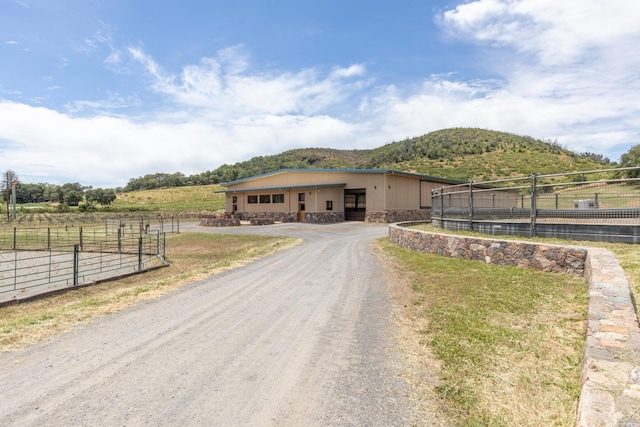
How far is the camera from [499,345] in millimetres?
4164

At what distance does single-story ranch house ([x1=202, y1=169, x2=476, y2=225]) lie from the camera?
3008 centimetres

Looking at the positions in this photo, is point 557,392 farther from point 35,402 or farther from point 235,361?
point 35,402

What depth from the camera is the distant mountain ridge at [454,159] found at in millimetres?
60156

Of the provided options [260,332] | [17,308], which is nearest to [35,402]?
[260,332]

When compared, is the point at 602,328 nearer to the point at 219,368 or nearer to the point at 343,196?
the point at 219,368

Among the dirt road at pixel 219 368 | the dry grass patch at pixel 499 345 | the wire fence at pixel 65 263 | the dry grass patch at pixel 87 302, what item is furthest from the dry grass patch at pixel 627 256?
the wire fence at pixel 65 263

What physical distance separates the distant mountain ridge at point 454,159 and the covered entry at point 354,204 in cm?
2997

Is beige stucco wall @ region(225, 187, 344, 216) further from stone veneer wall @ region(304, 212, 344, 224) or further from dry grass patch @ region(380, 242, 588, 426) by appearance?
dry grass patch @ region(380, 242, 588, 426)

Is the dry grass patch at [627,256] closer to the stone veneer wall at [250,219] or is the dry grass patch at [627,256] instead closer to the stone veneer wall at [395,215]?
the stone veneer wall at [395,215]

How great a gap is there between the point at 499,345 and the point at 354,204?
28.6 m

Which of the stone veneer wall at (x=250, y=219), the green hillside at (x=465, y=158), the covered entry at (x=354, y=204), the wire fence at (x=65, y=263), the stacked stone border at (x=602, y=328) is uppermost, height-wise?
the green hillside at (x=465, y=158)

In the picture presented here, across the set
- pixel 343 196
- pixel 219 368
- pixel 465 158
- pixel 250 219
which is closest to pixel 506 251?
pixel 219 368

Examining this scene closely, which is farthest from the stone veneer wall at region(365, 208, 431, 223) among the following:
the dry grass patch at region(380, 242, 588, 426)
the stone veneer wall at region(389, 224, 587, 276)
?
the dry grass patch at region(380, 242, 588, 426)

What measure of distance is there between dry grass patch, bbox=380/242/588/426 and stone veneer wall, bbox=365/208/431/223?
853 inches
